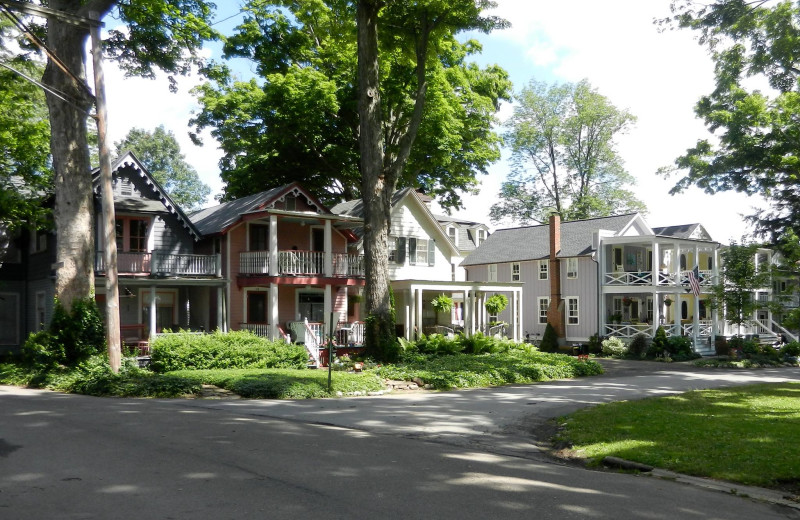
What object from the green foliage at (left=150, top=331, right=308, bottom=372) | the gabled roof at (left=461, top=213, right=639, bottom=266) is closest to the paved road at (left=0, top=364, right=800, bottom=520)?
the green foliage at (left=150, top=331, right=308, bottom=372)

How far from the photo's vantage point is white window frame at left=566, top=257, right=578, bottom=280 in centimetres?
3884

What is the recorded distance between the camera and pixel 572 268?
39.1m

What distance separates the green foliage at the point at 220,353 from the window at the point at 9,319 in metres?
11.9

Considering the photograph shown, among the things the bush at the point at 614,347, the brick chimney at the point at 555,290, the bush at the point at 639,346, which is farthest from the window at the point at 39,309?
the bush at the point at 639,346

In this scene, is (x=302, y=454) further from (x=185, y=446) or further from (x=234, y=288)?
(x=234, y=288)

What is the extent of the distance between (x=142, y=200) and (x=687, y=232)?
3032 cm

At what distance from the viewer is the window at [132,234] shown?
91.2 feet

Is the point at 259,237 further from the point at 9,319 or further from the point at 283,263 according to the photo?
the point at 9,319

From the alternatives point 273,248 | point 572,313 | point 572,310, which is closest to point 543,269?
point 572,310

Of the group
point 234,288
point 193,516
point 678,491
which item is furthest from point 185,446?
point 234,288

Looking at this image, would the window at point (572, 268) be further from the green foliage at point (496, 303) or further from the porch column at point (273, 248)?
the porch column at point (273, 248)

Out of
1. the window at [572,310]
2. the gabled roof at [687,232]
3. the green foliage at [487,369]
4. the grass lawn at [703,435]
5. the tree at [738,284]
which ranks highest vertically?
the gabled roof at [687,232]

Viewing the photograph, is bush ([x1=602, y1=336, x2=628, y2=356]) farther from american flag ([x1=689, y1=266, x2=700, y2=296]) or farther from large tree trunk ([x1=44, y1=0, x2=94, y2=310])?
large tree trunk ([x1=44, y1=0, x2=94, y2=310])

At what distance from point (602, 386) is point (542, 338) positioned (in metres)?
18.5
